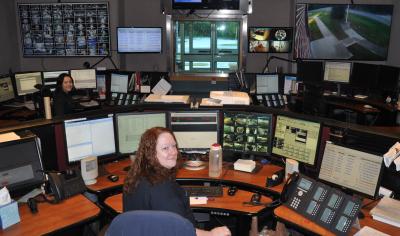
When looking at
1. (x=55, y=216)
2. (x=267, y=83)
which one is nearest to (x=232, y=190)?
(x=55, y=216)

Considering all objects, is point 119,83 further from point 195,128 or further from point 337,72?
point 337,72

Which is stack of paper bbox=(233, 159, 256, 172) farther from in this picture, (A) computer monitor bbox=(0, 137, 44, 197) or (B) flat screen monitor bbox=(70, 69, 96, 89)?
(B) flat screen monitor bbox=(70, 69, 96, 89)

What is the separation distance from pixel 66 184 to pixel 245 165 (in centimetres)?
127

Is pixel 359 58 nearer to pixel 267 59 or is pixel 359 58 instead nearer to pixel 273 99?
pixel 267 59

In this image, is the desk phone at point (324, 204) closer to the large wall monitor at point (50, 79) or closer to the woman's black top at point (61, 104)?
the woman's black top at point (61, 104)

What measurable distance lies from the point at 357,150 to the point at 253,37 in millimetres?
4729

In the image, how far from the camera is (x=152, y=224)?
1583 millimetres

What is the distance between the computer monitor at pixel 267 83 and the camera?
5703 mm

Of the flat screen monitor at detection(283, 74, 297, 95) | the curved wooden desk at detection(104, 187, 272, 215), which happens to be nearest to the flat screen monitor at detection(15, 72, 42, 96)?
the curved wooden desk at detection(104, 187, 272, 215)

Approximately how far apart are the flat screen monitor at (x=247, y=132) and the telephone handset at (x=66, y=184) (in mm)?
1140

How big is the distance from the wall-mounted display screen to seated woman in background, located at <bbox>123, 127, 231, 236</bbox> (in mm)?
5222

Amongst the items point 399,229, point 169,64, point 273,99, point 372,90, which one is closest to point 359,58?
point 372,90

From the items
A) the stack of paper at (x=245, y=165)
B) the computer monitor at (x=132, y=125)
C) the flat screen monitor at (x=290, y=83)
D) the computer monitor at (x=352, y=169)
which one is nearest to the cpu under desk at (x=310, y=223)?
the computer monitor at (x=352, y=169)

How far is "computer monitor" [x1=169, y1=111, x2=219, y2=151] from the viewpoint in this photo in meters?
3.17
